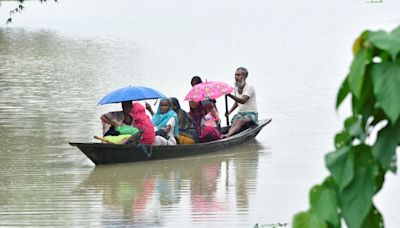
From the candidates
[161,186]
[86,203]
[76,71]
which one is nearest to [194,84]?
[161,186]

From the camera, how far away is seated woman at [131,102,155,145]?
1158 centimetres

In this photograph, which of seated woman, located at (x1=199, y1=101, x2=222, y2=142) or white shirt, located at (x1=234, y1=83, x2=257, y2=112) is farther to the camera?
white shirt, located at (x1=234, y1=83, x2=257, y2=112)

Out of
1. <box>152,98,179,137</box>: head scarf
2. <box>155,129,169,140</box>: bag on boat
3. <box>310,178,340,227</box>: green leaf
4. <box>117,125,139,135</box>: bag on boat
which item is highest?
<box>310,178,340,227</box>: green leaf

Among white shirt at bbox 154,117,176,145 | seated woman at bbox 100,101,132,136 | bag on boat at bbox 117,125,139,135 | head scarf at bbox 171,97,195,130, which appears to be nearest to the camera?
bag on boat at bbox 117,125,139,135

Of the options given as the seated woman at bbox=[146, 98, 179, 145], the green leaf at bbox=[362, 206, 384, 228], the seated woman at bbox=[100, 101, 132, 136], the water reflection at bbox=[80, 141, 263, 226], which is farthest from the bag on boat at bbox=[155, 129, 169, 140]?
the green leaf at bbox=[362, 206, 384, 228]

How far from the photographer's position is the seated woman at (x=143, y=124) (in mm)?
11578

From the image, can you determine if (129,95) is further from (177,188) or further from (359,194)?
(359,194)

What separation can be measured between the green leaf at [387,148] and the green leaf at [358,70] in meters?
0.11

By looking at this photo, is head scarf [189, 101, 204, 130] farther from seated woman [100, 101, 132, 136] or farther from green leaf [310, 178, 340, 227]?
green leaf [310, 178, 340, 227]

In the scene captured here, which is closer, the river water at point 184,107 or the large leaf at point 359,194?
the large leaf at point 359,194

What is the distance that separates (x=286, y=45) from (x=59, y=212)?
2186cm

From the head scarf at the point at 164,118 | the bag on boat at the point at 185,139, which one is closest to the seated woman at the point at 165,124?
the head scarf at the point at 164,118

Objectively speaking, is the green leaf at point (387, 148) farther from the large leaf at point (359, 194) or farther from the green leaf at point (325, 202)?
the green leaf at point (325, 202)

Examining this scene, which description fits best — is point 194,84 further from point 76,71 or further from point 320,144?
point 76,71
